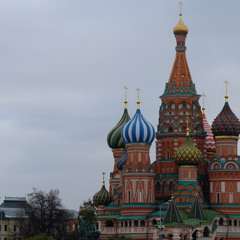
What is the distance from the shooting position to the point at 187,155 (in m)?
77.6

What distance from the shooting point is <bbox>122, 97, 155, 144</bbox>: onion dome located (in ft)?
261

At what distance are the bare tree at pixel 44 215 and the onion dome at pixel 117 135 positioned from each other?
7.91 m

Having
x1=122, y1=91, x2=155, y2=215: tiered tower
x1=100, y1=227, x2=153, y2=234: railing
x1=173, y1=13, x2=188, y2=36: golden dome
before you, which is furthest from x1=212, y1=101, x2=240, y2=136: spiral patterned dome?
x1=100, y1=227, x2=153, y2=234: railing

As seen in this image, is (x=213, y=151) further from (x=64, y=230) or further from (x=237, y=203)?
(x=64, y=230)

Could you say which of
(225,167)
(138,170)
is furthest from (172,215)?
(225,167)

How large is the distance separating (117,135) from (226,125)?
13.0 m

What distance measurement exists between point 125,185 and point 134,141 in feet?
12.4

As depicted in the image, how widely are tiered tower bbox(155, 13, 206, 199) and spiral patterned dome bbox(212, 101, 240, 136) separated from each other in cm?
231

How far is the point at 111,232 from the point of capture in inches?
3179

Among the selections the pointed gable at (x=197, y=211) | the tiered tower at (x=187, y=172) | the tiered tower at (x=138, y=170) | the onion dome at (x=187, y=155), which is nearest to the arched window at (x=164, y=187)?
the tiered tower at (x=138, y=170)

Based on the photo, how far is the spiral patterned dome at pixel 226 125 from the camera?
263 feet

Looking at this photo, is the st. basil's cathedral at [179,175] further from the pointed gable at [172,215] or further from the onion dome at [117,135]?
the onion dome at [117,135]

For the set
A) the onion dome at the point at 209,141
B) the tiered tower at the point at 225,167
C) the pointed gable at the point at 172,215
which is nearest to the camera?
the pointed gable at the point at 172,215

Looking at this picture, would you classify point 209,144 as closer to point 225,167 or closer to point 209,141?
point 209,141
